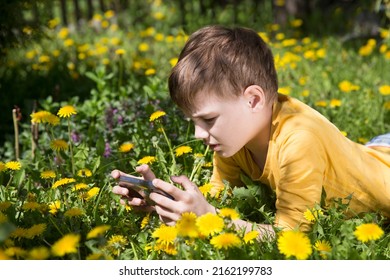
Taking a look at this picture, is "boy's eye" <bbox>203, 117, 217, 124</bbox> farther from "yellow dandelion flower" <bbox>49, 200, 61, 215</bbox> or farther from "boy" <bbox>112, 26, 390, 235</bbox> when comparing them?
"yellow dandelion flower" <bbox>49, 200, 61, 215</bbox>

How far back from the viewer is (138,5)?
22.0 ft

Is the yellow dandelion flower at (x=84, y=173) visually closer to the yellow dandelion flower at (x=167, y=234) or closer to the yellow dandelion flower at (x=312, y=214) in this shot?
the yellow dandelion flower at (x=167, y=234)

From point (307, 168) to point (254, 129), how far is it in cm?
24

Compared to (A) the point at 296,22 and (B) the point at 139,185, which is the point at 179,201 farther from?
(A) the point at 296,22

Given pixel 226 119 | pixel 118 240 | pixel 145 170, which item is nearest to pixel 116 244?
pixel 118 240

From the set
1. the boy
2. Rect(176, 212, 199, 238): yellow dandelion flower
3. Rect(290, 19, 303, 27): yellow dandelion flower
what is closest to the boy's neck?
the boy

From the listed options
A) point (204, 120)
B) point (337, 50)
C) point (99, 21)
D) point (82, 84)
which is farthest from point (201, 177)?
point (99, 21)

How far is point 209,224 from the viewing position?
72.9 inches

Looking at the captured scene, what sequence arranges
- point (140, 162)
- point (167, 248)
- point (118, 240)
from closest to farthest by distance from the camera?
point (167, 248) → point (118, 240) → point (140, 162)

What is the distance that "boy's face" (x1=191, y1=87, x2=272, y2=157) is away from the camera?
213 centimetres

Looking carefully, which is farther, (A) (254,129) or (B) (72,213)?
(A) (254,129)

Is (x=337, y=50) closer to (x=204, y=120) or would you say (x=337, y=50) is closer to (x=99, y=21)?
(x=99, y=21)

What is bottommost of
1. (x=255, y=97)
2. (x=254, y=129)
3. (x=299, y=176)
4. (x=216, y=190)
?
(x=216, y=190)
